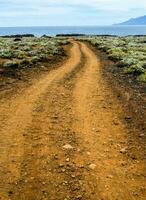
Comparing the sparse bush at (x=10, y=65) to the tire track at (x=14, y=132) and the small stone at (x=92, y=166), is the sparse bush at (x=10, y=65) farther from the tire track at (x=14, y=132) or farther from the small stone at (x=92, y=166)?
the small stone at (x=92, y=166)

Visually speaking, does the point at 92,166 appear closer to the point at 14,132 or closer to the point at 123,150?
the point at 123,150

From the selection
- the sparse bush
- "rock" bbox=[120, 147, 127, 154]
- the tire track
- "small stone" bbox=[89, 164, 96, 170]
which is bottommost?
the tire track

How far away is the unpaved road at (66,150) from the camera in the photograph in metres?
10.1

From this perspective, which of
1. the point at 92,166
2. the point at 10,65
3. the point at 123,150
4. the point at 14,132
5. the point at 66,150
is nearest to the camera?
the point at 92,166

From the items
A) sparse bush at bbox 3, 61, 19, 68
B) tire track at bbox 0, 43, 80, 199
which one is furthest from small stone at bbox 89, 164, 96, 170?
sparse bush at bbox 3, 61, 19, 68

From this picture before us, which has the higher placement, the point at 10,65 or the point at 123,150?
the point at 10,65

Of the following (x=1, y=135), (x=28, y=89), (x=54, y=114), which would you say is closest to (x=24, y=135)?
(x=1, y=135)

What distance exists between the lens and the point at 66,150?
1269 cm

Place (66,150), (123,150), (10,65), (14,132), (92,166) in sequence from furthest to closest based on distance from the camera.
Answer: (10,65) < (14,132) < (123,150) < (66,150) < (92,166)

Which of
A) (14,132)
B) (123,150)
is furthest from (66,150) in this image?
(14,132)

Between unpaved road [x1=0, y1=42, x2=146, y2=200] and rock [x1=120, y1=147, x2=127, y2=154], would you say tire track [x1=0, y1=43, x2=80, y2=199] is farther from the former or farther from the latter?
rock [x1=120, y1=147, x2=127, y2=154]

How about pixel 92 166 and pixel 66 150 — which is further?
pixel 66 150

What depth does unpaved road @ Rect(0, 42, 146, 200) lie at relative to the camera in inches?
397

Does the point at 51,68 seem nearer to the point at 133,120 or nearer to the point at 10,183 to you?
the point at 133,120
